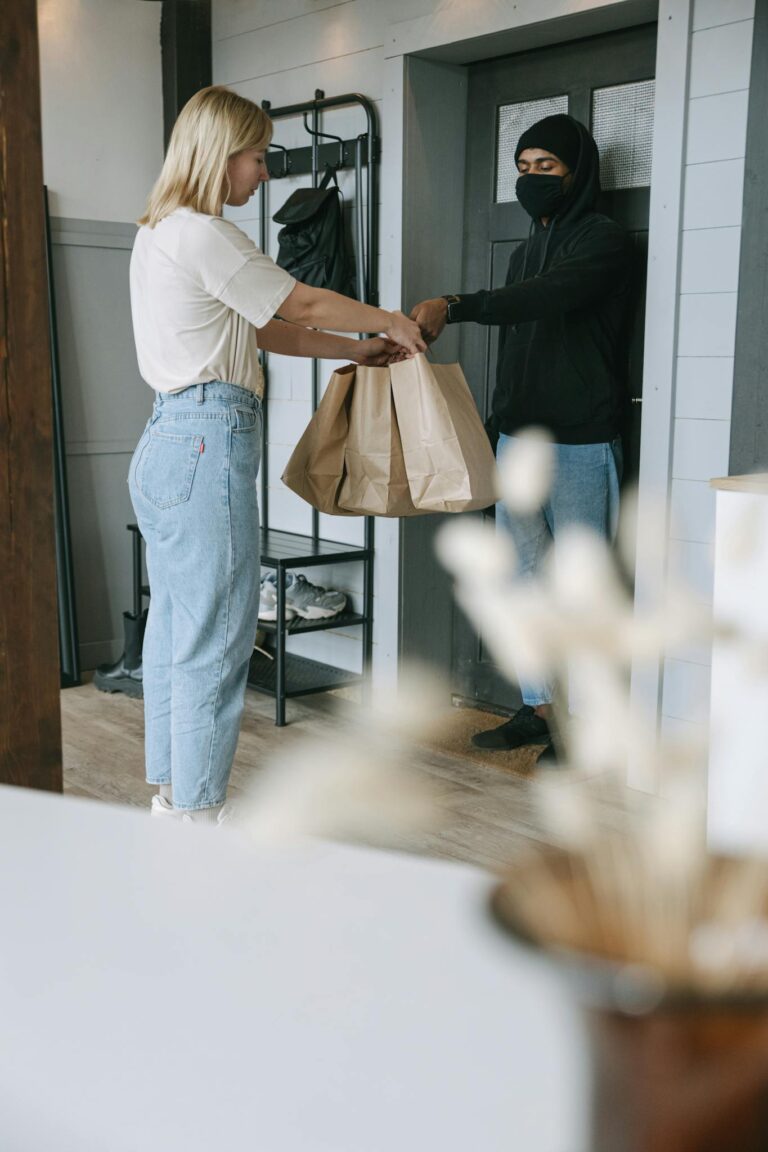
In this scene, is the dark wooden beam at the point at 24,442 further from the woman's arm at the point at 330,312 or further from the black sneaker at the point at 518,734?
the black sneaker at the point at 518,734

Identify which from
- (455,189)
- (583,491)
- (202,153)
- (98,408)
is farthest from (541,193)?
(98,408)

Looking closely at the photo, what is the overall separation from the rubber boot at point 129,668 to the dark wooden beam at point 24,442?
228 centimetres

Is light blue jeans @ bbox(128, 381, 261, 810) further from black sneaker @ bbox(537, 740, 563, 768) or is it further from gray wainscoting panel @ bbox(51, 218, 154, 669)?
gray wainscoting panel @ bbox(51, 218, 154, 669)

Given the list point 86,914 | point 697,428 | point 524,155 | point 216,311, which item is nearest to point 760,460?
Result: point 697,428

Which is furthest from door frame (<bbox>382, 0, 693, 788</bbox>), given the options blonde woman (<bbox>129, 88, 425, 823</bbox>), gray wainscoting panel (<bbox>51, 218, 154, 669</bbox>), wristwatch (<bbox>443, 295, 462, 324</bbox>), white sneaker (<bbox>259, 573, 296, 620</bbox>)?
gray wainscoting panel (<bbox>51, 218, 154, 669</bbox>)

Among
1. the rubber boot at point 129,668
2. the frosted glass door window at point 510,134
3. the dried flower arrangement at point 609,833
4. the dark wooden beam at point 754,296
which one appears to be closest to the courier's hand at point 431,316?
the dark wooden beam at point 754,296

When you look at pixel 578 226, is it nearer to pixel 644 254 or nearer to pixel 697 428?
pixel 644 254

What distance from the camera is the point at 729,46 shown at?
2.99m

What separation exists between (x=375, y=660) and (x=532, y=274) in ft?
4.67

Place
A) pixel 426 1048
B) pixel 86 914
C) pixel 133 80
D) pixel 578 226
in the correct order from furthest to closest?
pixel 133 80
pixel 578 226
pixel 86 914
pixel 426 1048

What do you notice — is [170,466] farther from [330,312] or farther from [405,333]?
[405,333]

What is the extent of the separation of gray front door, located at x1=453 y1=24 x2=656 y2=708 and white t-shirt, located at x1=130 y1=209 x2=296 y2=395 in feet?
4.60

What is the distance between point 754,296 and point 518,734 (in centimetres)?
150

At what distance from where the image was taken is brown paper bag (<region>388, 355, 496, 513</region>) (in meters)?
2.95
